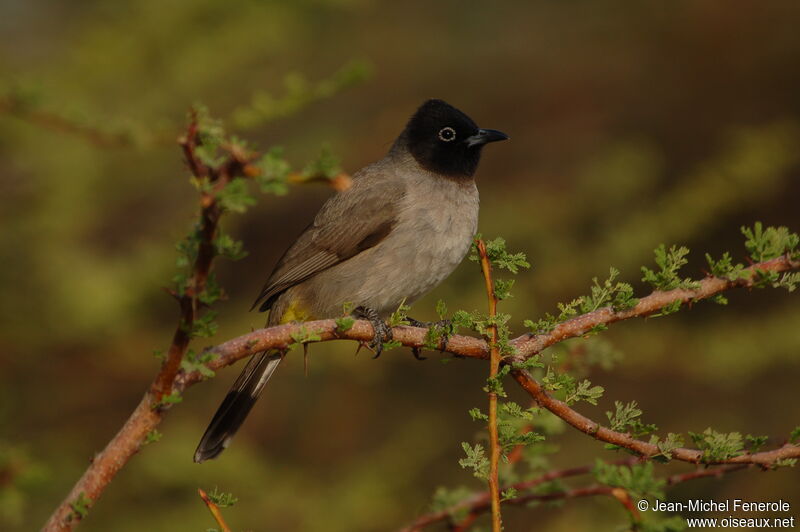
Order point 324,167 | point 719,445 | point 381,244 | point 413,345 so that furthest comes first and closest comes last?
1. point 381,244
2. point 413,345
3. point 719,445
4. point 324,167

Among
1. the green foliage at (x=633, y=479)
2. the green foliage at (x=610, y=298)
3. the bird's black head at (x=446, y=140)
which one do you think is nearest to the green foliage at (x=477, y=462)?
the green foliage at (x=633, y=479)

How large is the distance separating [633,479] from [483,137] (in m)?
2.80

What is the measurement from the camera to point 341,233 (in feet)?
13.7

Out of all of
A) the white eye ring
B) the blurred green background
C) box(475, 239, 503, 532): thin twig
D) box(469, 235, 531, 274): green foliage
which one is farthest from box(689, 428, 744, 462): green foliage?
the white eye ring

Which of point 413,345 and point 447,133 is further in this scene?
point 447,133

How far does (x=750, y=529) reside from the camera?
3580mm

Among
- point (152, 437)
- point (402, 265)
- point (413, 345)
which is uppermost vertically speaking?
point (402, 265)

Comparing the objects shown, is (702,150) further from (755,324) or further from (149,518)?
(149,518)

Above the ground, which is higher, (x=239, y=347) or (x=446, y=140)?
(x=446, y=140)

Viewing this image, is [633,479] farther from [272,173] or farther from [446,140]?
[446,140]

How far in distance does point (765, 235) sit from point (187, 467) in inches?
130

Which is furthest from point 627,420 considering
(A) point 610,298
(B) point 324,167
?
(B) point 324,167

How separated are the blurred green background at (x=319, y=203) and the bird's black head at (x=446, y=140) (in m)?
0.58

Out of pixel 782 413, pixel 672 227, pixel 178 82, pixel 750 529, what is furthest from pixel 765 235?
pixel 178 82
